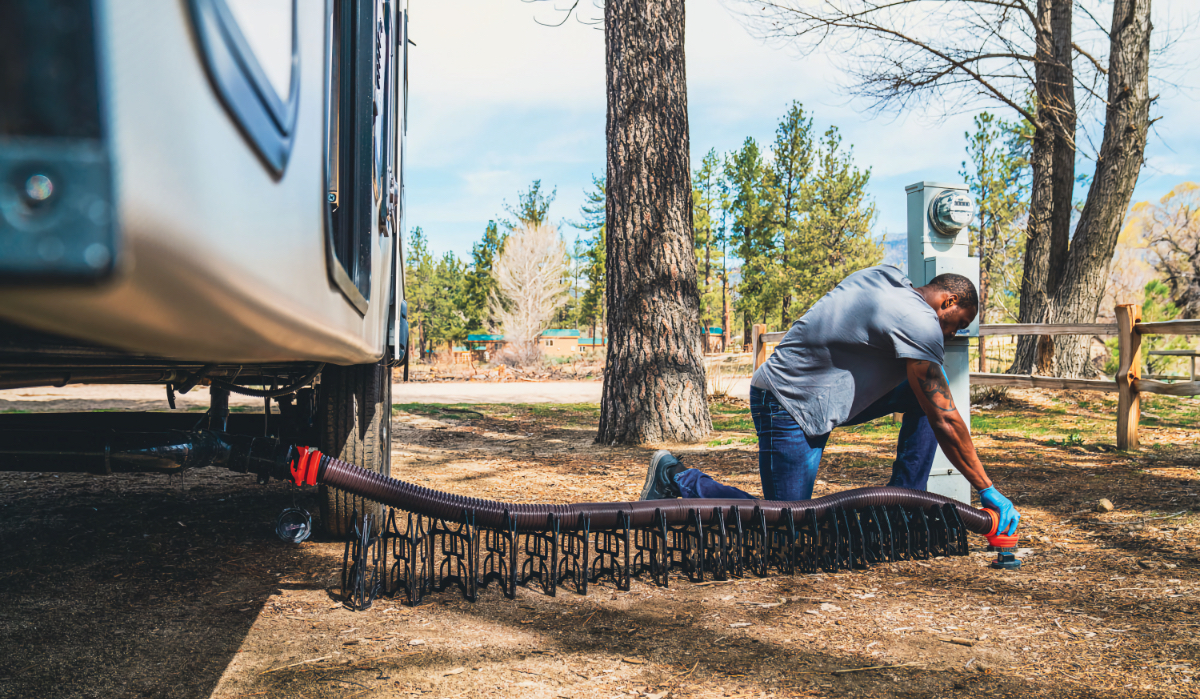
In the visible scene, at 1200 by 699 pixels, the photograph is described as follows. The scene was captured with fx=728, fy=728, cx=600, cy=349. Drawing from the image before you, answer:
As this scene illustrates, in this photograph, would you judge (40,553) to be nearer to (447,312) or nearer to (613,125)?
(613,125)

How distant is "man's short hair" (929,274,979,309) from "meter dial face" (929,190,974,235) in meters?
0.65

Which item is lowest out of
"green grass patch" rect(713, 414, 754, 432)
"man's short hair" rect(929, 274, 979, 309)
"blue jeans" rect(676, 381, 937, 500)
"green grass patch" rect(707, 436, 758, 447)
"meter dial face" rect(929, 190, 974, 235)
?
"green grass patch" rect(713, 414, 754, 432)

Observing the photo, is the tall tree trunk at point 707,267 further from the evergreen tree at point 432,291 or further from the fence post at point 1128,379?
the fence post at point 1128,379

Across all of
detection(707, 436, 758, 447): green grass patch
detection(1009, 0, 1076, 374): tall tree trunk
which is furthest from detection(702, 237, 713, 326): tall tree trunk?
detection(707, 436, 758, 447): green grass patch

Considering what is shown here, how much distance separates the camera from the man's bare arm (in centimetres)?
298

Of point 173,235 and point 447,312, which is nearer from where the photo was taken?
point 173,235

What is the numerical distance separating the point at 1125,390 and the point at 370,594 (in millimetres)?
6319

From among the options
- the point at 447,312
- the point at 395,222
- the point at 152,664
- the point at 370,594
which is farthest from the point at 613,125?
the point at 447,312

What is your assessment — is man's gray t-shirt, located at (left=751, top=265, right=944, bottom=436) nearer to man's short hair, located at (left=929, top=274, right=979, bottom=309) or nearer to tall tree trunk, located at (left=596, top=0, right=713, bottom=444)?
man's short hair, located at (left=929, top=274, right=979, bottom=309)

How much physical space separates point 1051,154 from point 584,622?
1135 cm

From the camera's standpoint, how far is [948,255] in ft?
13.1

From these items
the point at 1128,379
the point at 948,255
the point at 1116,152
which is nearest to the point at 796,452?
the point at 948,255

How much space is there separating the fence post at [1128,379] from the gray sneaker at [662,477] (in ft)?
15.4

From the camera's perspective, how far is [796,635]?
2324 millimetres
